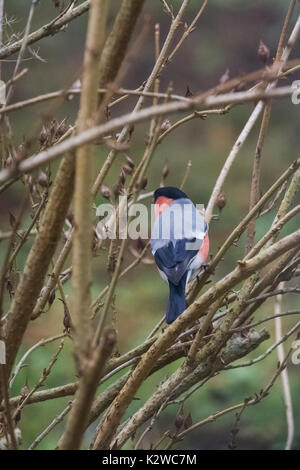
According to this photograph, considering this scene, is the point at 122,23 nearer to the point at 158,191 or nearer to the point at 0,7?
the point at 0,7

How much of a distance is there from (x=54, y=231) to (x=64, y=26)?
2.10 ft

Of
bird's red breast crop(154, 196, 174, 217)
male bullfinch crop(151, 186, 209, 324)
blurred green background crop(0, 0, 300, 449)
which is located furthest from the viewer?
blurred green background crop(0, 0, 300, 449)

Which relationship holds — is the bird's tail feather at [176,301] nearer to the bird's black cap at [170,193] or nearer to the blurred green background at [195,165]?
the bird's black cap at [170,193]

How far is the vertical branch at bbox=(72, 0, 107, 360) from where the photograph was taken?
78 cm

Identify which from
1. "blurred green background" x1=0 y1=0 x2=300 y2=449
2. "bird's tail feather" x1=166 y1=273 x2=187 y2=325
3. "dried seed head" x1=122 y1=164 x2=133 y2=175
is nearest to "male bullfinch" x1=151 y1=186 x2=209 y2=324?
"bird's tail feather" x1=166 y1=273 x2=187 y2=325

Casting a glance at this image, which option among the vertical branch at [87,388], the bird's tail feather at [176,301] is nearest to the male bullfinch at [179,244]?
the bird's tail feather at [176,301]

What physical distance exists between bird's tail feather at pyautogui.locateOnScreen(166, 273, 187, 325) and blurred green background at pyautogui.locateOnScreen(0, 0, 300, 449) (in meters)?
1.20

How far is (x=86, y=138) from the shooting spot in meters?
0.69

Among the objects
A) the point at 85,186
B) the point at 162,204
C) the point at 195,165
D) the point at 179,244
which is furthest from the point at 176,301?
the point at 195,165

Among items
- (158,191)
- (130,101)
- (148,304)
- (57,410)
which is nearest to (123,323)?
(148,304)

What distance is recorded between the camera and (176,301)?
139 cm

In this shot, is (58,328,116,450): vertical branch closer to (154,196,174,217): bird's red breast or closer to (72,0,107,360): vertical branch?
(72,0,107,360): vertical branch

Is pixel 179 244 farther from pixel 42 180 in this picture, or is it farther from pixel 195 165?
pixel 195 165
